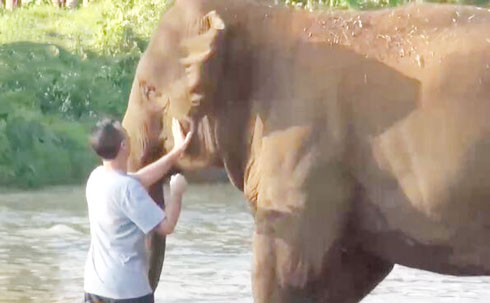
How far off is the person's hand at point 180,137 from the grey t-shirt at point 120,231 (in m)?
0.23

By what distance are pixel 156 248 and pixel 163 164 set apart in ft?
2.13

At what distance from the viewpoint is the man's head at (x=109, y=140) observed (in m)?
5.11

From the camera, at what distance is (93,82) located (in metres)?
24.2

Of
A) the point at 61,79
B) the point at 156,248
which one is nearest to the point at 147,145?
the point at 156,248

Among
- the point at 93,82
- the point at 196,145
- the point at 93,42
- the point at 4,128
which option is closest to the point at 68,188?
the point at 4,128

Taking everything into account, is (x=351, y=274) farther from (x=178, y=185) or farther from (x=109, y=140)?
(x=109, y=140)

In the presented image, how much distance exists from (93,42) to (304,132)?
882 inches

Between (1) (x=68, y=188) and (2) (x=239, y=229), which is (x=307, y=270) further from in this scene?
(1) (x=68, y=188)

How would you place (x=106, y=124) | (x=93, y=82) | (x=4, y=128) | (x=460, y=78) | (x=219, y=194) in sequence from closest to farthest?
(x=460, y=78), (x=106, y=124), (x=219, y=194), (x=4, y=128), (x=93, y=82)

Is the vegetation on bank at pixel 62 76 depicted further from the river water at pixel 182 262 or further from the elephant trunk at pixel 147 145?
the elephant trunk at pixel 147 145

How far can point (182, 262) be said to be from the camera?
490 inches

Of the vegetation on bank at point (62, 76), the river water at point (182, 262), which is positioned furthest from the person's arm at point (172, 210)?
the vegetation on bank at point (62, 76)

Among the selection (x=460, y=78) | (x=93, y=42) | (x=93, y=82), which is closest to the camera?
(x=460, y=78)

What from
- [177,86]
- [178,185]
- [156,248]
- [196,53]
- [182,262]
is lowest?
[182,262]
